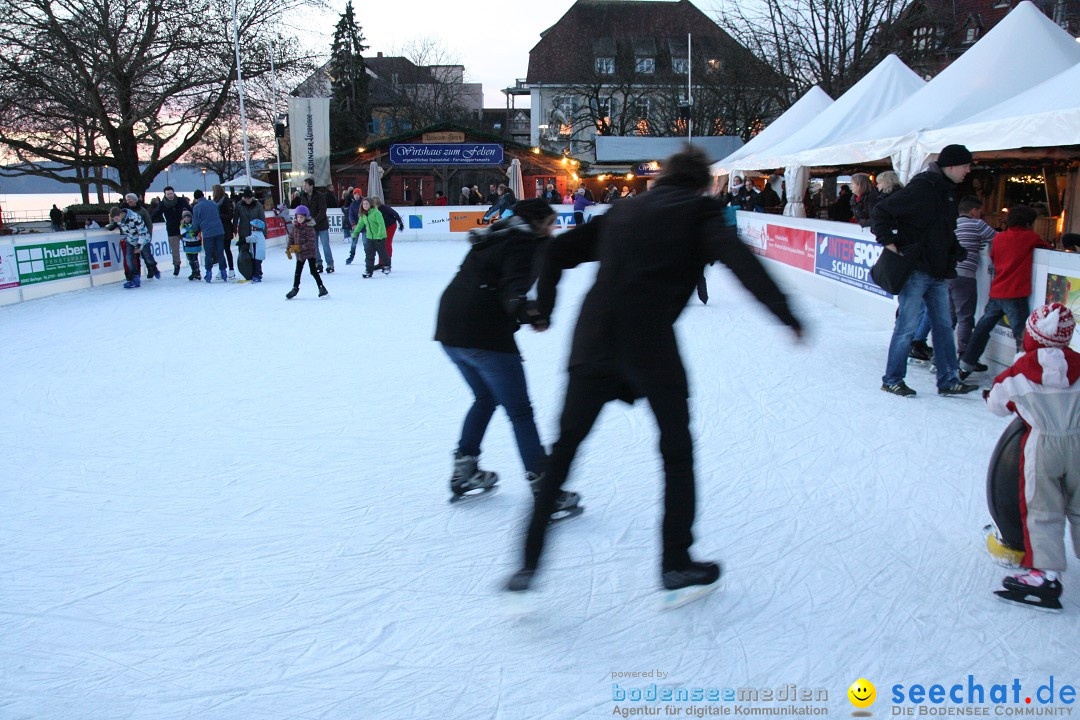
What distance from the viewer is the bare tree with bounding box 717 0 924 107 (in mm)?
21547

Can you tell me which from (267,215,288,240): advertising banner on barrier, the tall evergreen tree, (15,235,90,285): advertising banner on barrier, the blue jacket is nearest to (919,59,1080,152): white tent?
the blue jacket

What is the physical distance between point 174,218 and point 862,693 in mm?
13810

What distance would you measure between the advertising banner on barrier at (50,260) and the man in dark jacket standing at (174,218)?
1570 mm

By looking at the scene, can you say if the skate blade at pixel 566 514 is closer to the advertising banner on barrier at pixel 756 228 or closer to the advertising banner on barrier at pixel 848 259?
the advertising banner on barrier at pixel 848 259

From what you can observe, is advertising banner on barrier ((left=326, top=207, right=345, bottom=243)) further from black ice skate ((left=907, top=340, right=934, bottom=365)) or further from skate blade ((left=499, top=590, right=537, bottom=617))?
skate blade ((left=499, top=590, right=537, bottom=617))

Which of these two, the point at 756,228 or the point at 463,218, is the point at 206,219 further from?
the point at 463,218

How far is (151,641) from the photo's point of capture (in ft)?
8.08

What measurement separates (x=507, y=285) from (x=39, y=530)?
7.22 ft

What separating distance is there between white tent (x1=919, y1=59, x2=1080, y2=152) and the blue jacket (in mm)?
9964

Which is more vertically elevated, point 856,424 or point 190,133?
point 190,133

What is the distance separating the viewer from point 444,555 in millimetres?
3027

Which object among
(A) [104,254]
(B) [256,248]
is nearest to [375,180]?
(B) [256,248]

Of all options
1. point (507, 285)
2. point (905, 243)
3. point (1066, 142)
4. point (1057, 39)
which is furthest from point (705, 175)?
point (1057, 39)

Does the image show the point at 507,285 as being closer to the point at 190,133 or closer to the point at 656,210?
the point at 656,210
